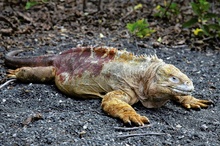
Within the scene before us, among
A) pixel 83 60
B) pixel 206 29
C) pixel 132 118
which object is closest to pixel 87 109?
pixel 132 118

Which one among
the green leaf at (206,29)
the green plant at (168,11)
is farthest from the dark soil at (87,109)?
the green plant at (168,11)

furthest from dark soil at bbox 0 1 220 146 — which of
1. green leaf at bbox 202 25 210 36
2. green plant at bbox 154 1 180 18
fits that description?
green plant at bbox 154 1 180 18

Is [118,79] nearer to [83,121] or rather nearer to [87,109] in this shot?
[87,109]

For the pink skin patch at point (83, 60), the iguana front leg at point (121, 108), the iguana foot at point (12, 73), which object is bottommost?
the iguana foot at point (12, 73)

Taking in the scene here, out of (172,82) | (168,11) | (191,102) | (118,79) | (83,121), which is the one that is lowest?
(168,11)

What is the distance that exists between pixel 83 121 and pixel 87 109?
0.53 meters

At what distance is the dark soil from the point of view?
4320 mm

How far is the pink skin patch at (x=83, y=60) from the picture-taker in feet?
18.8

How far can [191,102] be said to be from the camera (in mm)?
5668

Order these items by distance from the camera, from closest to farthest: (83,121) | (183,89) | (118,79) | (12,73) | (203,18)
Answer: (83,121)
(183,89)
(118,79)
(12,73)
(203,18)

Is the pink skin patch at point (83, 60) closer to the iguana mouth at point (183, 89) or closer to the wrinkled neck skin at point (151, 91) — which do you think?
the wrinkled neck skin at point (151, 91)

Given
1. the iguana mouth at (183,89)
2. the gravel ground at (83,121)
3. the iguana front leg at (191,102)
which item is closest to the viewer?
the gravel ground at (83,121)

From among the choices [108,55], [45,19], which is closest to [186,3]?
[45,19]

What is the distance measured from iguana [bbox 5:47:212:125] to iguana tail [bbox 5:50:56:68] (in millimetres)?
124
